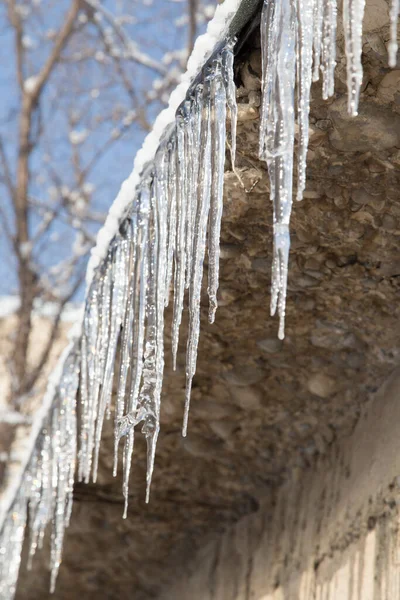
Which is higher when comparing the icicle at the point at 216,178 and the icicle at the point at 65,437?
the icicle at the point at 216,178

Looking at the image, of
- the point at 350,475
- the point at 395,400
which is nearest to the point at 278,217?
the point at 395,400

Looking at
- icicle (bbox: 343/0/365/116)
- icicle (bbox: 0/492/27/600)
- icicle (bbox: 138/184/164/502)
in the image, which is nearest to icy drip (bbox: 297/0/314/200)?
icicle (bbox: 343/0/365/116)

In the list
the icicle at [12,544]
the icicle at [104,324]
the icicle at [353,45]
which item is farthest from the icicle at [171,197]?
the icicle at [12,544]

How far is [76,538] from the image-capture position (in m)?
3.72

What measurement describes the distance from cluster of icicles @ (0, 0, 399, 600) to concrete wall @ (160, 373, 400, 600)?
654 mm

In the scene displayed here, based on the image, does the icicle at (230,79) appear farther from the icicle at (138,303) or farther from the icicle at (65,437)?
the icicle at (65,437)

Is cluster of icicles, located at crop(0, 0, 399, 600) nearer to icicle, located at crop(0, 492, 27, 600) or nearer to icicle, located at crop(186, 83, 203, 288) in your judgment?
icicle, located at crop(186, 83, 203, 288)

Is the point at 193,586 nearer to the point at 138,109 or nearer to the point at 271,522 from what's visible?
the point at 271,522

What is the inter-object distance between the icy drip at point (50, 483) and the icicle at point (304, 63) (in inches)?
45.9

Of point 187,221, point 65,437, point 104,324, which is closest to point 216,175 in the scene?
point 187,221

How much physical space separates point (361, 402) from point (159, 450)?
767 millimetres

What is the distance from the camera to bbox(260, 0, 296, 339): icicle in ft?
5.38

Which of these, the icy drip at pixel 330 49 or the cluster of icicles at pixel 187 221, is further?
the cluster of icicles at pixel 187 221

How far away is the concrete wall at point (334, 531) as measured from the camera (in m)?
2.42
